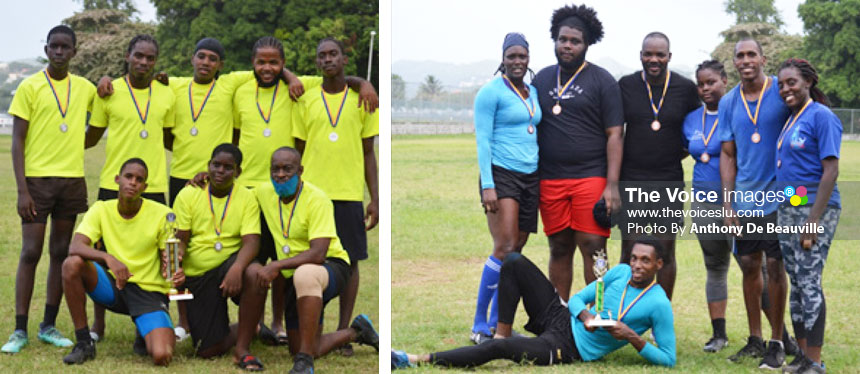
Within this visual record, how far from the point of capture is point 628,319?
5.40 metres

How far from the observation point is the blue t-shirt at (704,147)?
568cm

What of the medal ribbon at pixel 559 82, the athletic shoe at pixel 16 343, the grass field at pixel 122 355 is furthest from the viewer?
the medal ribbon at pixel 559 82

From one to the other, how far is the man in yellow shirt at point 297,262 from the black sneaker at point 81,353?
80 cm

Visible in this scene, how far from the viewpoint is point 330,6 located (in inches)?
1517

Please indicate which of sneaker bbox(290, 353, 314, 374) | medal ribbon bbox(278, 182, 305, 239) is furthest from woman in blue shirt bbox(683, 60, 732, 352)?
sneaker bbox(290, 353, 314, 374)

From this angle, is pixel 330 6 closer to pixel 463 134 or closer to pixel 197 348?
pixel 463 134

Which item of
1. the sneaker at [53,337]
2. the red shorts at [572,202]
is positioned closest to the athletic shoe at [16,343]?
the sneaker at [53,337]

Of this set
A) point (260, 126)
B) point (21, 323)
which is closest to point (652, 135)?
point (260, 126)

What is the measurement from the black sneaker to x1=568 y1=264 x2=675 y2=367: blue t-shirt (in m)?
2.66

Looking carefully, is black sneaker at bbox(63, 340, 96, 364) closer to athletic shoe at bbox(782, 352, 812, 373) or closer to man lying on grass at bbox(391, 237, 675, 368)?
man lying on grass at bbox(391, 237, 675, 368)

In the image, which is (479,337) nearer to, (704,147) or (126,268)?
(704,147)

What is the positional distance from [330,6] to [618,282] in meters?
34.2

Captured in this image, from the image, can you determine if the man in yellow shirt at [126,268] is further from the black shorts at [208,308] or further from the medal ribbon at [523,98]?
the medal ribbon at [523,98]

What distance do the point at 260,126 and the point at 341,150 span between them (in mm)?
511
